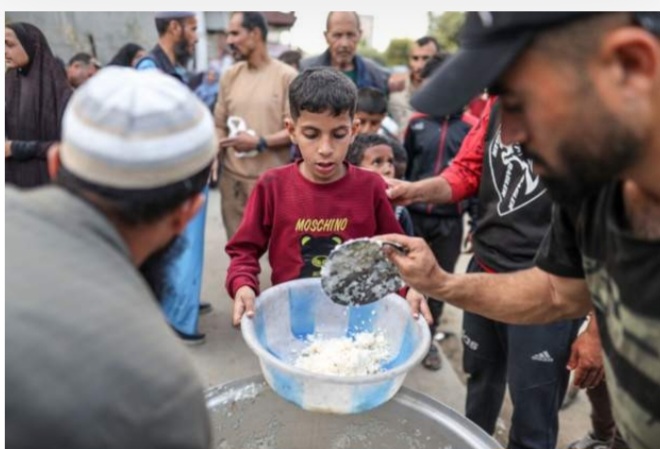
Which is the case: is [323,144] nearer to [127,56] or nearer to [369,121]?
[369,121]

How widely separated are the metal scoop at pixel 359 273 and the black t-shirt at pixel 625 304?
50 centimetres

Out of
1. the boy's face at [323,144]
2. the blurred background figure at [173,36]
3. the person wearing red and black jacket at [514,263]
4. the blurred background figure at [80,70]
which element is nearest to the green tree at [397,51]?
the blurred background figure at [80,70]

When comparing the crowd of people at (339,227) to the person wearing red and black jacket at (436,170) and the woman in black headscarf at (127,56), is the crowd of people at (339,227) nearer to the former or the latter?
the person wearing red and black jacket at (436,170)

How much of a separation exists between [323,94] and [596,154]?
3.70ft

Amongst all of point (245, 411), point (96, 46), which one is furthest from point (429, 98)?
point (96, 46)

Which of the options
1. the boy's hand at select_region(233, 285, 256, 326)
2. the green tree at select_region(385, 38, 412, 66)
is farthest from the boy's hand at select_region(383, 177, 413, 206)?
the green tree at select_region(385, 38, 412, 66)

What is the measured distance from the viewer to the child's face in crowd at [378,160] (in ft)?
8.47

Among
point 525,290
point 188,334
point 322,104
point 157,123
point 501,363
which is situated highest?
point 157,123

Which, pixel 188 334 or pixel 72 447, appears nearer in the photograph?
pixel 72 447

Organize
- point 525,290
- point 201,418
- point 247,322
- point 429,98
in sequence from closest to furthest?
point 201,418 < point 429,98 < point 525,290 < point 247,322

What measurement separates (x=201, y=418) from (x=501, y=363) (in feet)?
5.37

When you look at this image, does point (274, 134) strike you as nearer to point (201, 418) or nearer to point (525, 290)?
point (525, 290)

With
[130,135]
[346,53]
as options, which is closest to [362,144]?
[346,53]

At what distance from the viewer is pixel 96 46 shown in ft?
22.9
